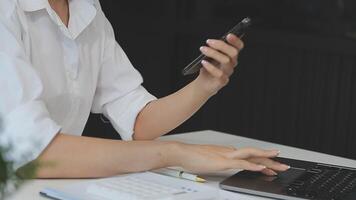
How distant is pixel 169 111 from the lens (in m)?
1.58

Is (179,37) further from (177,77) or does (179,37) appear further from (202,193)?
(202,193)

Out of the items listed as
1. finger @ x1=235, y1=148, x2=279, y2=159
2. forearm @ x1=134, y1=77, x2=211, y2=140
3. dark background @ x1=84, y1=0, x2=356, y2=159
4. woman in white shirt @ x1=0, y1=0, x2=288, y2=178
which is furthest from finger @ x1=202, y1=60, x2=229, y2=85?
dark background @ x1=84, y1=0, x2=356, y2=159

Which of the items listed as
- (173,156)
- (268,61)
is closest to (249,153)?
(173,156)

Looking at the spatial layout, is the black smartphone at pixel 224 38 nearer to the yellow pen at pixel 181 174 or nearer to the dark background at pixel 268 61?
the yellow pen at pixel 181 174

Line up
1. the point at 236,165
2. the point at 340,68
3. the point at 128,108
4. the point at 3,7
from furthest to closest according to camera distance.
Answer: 1. the point at 340,68
2. the point at 128,108
3. the point at 3,7
4. the point at 236,165

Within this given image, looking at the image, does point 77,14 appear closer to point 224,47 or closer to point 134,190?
point 224,47

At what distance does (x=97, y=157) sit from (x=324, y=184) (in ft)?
1.41

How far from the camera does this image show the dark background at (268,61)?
9.89 feet

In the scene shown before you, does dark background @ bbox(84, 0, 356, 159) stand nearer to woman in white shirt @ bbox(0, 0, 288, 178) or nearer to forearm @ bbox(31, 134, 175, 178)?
woman in white shirt @ bbox(0, 0, 288, 178)

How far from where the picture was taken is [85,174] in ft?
3.85

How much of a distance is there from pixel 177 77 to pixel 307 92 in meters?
0.85

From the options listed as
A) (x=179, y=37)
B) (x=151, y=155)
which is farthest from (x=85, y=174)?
(x=179, y=37)

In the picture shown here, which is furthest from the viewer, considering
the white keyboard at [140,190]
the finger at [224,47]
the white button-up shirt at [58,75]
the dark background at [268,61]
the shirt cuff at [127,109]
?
the dark background at [268,61]

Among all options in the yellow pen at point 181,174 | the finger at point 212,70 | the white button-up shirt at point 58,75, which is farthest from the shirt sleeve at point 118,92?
the yellow pen at point 181,174
